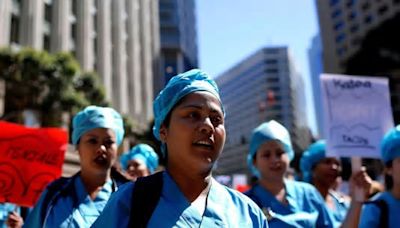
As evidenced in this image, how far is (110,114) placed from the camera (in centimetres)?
278

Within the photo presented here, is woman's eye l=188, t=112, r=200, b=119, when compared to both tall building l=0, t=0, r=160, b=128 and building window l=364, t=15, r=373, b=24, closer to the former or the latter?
tall building l=0, t=0, r=160, b=128

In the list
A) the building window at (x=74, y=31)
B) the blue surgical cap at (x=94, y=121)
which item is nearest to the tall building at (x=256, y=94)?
the building window at (x=74, y=31)

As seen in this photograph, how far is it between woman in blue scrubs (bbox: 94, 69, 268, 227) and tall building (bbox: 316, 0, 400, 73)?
58.6m

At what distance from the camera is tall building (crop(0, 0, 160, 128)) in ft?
71.6

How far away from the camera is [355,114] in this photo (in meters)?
3.23

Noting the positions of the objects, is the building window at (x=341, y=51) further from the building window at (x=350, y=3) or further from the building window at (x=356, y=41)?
the building window at (x=350, y=3)

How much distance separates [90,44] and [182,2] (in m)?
58.8

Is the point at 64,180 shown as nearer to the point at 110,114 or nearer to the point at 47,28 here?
the point at 110,114

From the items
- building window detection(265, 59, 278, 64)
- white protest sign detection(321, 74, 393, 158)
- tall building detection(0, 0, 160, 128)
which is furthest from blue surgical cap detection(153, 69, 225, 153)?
building window detection(265, 59, 278, 64)

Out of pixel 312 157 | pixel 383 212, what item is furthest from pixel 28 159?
pixel 383 212

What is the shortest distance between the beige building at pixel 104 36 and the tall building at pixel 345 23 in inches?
1201

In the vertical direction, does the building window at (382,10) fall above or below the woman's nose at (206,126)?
above

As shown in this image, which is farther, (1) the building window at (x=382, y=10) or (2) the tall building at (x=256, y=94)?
(2) the tall building at (x=256, y=94)

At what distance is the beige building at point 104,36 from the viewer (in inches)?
858
